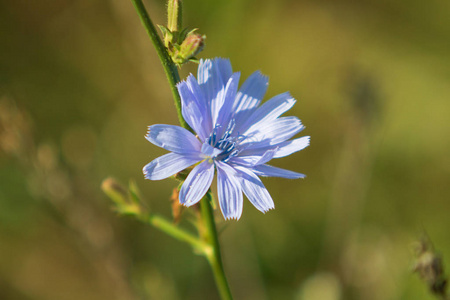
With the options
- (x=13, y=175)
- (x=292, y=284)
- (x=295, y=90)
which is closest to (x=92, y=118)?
(x=13, y=175)

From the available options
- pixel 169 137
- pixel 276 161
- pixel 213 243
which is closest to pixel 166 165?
pixel 169 137

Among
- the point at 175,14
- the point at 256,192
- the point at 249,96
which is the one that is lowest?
the point at 256,192

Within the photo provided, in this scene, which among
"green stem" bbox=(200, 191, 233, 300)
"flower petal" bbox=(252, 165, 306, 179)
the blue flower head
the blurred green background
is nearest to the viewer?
the blue flower head

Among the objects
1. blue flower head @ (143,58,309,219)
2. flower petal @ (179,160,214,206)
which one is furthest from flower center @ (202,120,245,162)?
flower petal @ (179,160,214,206)

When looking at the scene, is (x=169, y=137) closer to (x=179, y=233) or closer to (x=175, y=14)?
(x=175, y=14)

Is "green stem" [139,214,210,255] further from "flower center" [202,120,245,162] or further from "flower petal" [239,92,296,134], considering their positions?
"flower petal" [239,92,296,134]

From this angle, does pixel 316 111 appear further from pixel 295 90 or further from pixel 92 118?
pixel 92 118

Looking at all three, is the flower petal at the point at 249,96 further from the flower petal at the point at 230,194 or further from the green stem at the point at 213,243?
the green stem at the point at 213,243

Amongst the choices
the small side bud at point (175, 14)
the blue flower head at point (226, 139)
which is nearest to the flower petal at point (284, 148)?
the blue flower head at point (226, 139)
